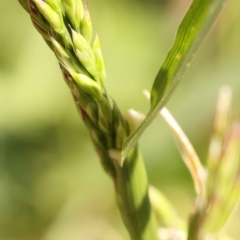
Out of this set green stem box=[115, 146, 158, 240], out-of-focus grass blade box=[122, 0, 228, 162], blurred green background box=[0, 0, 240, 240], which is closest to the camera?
out-of-focus grass blade box=[122, 0, 228, 162]

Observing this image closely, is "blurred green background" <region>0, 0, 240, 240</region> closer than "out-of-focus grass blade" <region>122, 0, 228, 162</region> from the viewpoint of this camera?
No

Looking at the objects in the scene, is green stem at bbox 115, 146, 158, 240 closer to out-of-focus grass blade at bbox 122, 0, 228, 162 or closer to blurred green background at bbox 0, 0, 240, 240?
out-of-focus grass blade at bbox 122, 0, 228, 162

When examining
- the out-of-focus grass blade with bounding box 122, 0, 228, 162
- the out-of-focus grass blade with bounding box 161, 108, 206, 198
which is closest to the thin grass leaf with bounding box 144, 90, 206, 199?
the out-of-focus grass blade with bounding box 161, 108, 206, 198

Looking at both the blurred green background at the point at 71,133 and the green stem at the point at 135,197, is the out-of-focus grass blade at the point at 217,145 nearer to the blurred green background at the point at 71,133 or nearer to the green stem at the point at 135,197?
the green stem at the point at 135,197

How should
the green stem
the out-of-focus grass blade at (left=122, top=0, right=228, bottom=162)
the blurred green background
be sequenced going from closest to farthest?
1. the out-of-focus grass blade at (left=122, top=0, right=228, bottom=162)
2. the green stem
3. the blurred green background

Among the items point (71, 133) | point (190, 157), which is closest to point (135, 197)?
point (190, 157)

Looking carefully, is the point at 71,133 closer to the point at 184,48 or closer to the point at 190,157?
the point at 190,157
